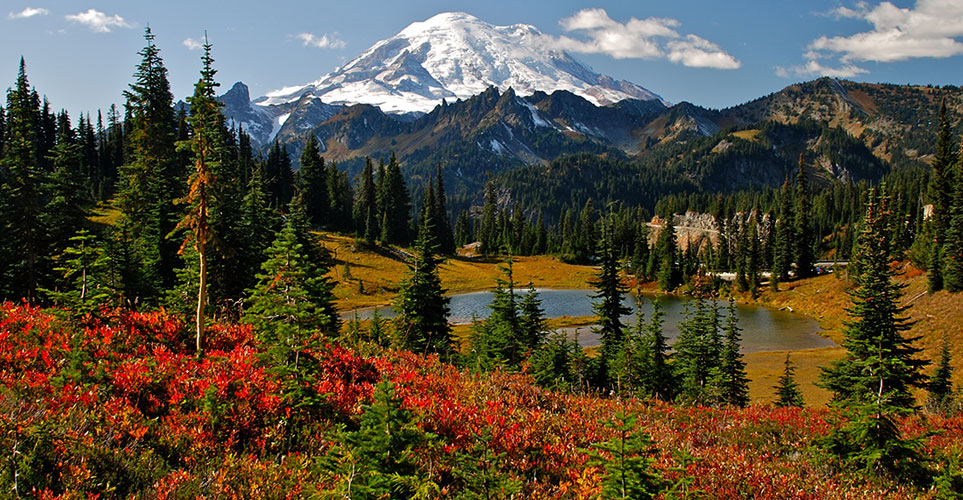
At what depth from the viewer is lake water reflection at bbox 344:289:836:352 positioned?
6044 cm

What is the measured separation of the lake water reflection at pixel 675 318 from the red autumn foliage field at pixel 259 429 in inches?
1518

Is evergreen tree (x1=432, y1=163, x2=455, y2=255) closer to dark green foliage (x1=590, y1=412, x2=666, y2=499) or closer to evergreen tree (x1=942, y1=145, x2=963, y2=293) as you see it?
evergreen tree (x1=942, y1=145, x2=963, y2=293)

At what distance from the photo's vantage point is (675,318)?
76625mm

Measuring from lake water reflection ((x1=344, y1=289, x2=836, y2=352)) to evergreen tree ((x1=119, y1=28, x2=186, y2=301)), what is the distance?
76.2 feet

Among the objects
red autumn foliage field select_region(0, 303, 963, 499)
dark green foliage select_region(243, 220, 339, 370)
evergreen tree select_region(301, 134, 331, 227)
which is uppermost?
evergreen tree select_region(301, 134, 331, 227)

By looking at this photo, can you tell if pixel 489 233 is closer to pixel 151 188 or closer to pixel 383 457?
pixel 151 188

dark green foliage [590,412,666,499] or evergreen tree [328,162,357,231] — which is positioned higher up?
evergreen tree [328,162,357,231]

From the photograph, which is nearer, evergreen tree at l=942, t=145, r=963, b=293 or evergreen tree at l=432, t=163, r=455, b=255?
evergreen tree at l=942, t=145, r=963, b=293

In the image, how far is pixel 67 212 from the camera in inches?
1216

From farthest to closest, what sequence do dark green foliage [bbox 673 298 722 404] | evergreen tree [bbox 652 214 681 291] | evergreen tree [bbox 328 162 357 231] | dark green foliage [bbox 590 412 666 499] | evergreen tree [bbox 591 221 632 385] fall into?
evergreen tree [bbox 328 162 357 231] → evergreen tree [bbox 652 214 681 291] → evergreen tree [bbox 591 221 632 385] → dark green foliage [bbox 673 298 722 404] → dark green foliage [bbox 590 412 666 499]

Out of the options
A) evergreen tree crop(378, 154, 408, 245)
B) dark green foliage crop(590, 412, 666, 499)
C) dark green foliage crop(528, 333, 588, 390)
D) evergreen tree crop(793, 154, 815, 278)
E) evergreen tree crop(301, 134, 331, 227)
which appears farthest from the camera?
evergreen tree crop(378, 154, 408, 245)

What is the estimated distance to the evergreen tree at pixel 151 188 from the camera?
28031mm

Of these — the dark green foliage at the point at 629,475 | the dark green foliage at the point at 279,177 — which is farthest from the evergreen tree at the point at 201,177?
the dark green foliage at the point at 279,177

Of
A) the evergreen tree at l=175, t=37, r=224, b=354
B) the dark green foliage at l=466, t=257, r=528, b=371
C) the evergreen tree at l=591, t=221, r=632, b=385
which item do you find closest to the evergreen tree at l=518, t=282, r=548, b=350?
the dark green foliage at l=466, t=257, r=528, b=371
